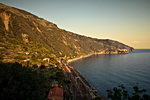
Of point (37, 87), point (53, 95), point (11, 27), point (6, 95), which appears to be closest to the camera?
point (6, 95)

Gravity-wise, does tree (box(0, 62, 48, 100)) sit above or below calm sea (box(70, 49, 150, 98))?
above

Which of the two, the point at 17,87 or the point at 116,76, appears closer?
the point at 17,87

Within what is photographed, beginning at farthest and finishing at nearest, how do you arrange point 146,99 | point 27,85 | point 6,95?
point 146,99
point 27,85
point 6,95

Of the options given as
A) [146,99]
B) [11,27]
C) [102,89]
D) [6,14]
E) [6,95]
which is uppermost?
[6,14]

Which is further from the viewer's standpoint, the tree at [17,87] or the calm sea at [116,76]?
the calm sea at [116,76]

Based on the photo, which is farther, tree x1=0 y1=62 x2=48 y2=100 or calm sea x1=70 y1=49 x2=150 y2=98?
calm sea x1=70 y1=49 x2=150 y2=98

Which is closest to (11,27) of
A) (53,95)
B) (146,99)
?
(53,95)

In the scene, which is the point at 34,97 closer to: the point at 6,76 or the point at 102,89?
the point at 6,76

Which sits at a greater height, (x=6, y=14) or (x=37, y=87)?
(x=6, y=14)

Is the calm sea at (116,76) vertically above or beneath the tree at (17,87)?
beneath

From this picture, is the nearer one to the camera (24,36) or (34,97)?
(34,97)

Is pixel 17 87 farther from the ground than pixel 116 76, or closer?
farther from the ground
